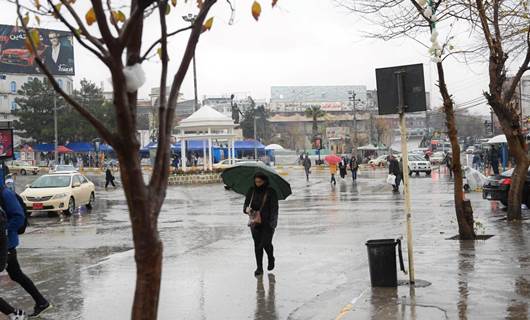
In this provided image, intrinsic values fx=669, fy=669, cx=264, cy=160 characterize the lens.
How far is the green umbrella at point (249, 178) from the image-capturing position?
10352 millimetres

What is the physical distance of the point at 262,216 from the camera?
10102 millimetres

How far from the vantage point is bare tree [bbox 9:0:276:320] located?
12.8 ft

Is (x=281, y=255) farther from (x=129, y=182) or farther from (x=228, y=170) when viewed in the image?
(x=129, y=182)

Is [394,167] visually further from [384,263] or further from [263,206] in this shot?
[384,263]

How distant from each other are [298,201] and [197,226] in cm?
866

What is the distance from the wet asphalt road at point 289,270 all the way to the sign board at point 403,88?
7.74 ft

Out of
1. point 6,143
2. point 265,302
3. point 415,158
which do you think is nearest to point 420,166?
point 415,158

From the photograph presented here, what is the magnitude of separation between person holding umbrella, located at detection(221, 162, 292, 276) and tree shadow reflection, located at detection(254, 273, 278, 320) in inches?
18.2

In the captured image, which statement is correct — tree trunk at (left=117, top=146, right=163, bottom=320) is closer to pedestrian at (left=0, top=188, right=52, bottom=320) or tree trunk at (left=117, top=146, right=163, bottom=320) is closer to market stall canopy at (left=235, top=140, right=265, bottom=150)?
pedestrian at (left=0, top=188, right=52, bottom=320)

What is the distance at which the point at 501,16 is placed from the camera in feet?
46.0

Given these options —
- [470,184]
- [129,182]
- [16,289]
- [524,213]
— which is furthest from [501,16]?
[470,184]

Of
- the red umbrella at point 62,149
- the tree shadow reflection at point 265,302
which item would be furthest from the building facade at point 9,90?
the tree shadow reflection at point 265,302

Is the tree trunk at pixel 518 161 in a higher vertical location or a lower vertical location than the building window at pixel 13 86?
lower

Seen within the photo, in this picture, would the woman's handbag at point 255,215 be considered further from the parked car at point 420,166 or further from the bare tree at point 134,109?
the parked car at point 420,166
